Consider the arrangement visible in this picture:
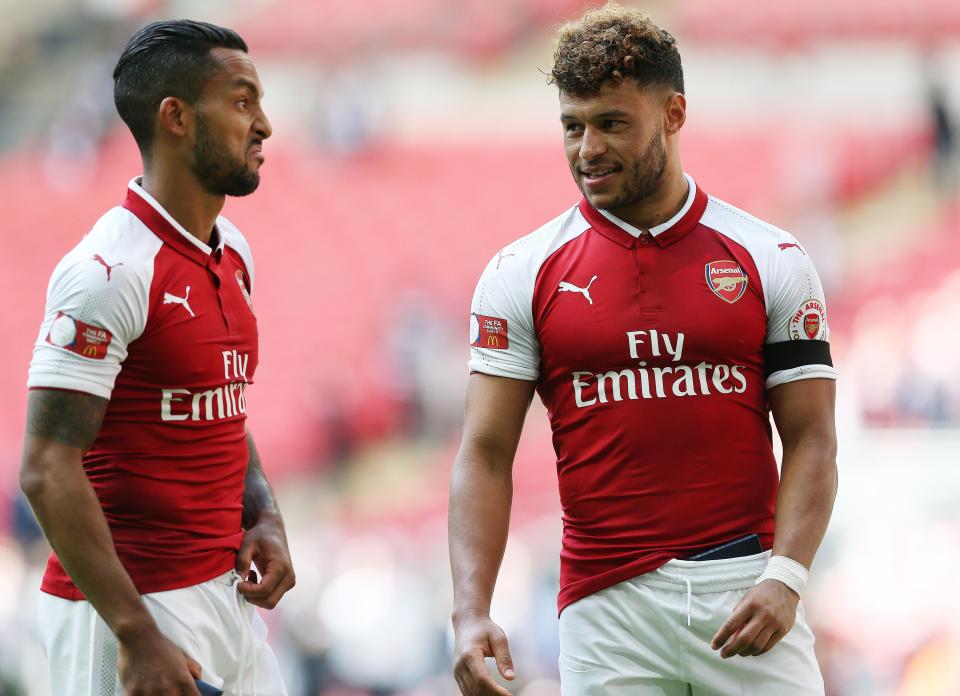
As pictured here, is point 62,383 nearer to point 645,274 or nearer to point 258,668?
point 258,668

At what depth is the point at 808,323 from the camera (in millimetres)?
2146

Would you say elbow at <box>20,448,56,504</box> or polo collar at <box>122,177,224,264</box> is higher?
polo collar at <box>122,177,224,264</box>

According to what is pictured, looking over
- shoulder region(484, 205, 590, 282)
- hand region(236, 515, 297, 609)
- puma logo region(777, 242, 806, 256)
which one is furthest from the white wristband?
hand region(236, 515, 297, 609)

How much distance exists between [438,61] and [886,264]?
3.75 m

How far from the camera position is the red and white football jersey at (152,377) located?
2031 millimetres

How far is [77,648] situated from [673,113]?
1381mm

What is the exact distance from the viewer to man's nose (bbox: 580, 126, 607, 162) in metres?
2.15

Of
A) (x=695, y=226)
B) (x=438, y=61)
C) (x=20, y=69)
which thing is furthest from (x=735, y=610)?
(x=20, y=69)

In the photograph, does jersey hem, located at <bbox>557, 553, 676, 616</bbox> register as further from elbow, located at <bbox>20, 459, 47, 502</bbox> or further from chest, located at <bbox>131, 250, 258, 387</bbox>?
elbow, located at <bbox>20, 459, 47, 502</bbox>

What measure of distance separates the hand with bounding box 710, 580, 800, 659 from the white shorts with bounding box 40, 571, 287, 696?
85 centimetres

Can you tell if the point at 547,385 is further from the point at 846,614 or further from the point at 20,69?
the point at 20,69

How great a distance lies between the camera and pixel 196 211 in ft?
7.52

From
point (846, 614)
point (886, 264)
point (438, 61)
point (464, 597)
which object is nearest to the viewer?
point (464, 597)

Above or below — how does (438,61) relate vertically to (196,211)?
above
